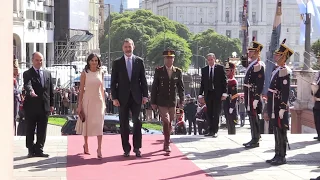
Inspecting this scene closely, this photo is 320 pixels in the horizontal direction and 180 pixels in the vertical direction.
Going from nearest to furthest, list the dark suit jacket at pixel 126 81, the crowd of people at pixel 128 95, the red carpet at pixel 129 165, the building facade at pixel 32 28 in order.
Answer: the red carpet at pixel 129 165
the crowd of people at pixel 128 95
the dark suit jacket at pixel 126 81
the building facade at pixel 32 28

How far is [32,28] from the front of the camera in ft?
173

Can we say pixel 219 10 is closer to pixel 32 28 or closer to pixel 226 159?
pixel 32 28

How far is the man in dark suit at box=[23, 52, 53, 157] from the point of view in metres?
9.11

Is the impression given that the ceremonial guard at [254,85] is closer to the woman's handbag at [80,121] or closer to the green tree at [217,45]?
the woman's handbag at [80,121]

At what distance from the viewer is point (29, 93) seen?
8.98 meters

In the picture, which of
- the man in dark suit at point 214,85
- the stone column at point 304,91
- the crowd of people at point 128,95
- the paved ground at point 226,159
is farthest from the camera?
the stone column at point 304,91

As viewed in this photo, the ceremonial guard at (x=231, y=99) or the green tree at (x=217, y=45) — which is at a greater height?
the green tree at (x=217, y=45)

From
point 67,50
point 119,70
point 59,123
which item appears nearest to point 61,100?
point 59,123

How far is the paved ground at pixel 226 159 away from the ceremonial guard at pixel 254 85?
369 mm

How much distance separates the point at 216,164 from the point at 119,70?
2.09 metres

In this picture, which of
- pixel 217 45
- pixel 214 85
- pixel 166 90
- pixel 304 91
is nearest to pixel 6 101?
pixel 166 90

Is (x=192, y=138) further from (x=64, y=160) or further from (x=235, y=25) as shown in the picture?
(x=235, y=25)

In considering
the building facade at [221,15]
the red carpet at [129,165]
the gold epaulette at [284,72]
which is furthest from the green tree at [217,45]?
the gold epaulette at [284,72]

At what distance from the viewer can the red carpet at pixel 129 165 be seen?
7.96 metres
